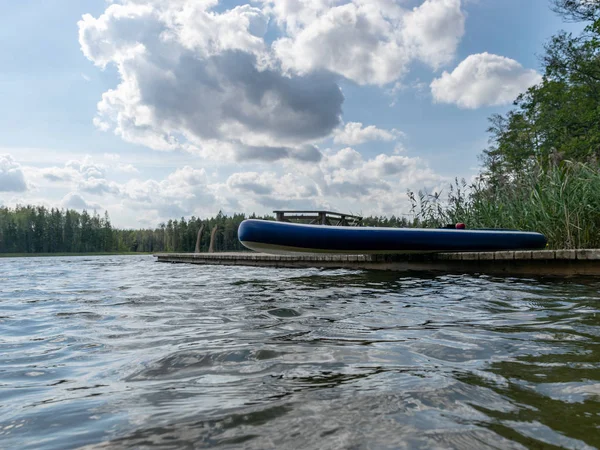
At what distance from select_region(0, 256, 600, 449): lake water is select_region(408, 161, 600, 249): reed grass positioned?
10.6ft

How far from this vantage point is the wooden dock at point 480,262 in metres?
5.30

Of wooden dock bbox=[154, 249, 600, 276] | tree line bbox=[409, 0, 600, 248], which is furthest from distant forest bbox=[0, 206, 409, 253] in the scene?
wooden dock bbox=[154, 249, 600, 276]

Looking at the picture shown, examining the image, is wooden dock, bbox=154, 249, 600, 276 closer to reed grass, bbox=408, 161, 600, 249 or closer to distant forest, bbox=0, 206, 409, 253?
reed grass, bbox=408, 161, 600, 249

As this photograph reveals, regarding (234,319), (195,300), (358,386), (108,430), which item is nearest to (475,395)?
→ (358,386)

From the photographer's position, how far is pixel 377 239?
20.8 feet

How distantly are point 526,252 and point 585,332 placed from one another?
376cm

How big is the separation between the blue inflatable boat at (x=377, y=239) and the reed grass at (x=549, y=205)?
1.21ft

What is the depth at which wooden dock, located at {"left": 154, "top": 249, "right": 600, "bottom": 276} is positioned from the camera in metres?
5.30

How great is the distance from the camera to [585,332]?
2.33m

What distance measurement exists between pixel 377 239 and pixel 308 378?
485 cm

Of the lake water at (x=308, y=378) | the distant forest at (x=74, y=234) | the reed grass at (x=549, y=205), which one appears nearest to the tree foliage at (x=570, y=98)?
the reed grass at (x=549, y=205)

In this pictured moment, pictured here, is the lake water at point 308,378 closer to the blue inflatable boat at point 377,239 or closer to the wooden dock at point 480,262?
the wooden dock at point 480,262

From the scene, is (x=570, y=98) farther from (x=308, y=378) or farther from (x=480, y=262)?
(x=308, y=378)

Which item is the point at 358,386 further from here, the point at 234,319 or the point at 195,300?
the point at 195,300
